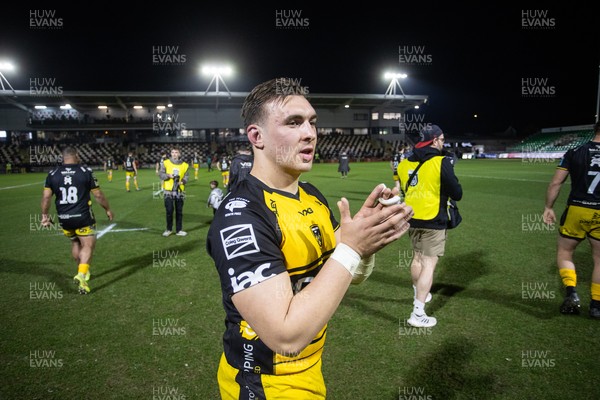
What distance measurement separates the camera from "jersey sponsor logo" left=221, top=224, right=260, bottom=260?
140 centimetres

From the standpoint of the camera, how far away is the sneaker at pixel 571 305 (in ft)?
15.9

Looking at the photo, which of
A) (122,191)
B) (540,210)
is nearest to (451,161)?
(540,210)

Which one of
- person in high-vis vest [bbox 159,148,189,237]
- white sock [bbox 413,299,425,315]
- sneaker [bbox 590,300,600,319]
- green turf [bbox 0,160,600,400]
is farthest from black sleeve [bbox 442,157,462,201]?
person in high-vis vest [bbox 159,148,189,237]

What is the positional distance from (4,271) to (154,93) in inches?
1650

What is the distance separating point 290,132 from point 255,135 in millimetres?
220

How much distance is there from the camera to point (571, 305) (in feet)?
15.9

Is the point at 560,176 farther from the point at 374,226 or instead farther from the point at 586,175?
the point at 374,226

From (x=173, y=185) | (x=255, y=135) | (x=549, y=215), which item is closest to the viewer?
(x=255, y=135)

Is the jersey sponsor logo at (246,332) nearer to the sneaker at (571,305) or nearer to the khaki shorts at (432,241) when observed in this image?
the khaki shorts at (432,241)

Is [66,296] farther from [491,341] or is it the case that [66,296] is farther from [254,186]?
[491,341]

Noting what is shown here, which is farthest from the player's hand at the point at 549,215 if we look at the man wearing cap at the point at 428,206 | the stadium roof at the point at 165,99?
the stadium roof at the point at 165,99

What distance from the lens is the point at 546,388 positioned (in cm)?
340

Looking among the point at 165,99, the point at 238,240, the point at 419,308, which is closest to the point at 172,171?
the point at 419,308

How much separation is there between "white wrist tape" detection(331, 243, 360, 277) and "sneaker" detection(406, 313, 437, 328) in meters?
3.81
